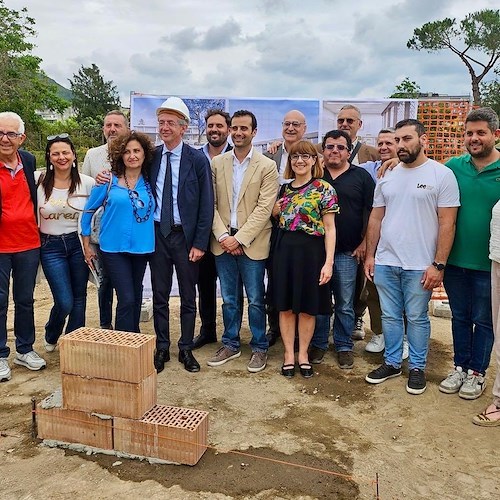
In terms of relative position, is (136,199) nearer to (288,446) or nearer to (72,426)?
(72,426)

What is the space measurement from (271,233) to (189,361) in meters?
1.40

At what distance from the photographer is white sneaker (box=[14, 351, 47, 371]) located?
196 inches

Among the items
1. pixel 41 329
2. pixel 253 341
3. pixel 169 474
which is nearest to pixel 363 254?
pixel 253 341

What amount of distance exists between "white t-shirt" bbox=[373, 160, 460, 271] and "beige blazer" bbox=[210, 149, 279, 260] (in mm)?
987

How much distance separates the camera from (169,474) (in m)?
3.30

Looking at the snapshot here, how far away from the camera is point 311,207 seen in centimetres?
461

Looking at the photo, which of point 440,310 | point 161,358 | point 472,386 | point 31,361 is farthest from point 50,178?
point 440,310

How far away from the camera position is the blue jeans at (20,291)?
15.2 feet

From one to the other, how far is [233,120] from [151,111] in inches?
85.4

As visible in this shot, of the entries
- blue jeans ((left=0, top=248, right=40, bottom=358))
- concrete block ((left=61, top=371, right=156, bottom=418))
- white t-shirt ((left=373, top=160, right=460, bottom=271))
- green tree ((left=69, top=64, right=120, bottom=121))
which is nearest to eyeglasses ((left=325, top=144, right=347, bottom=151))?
white t-shirt ((left=373, top=160, right=460, bottom=271))

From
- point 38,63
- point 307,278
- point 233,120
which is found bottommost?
point 307,278

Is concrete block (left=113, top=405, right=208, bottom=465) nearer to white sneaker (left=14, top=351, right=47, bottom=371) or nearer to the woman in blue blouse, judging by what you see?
the woman in blue blouse

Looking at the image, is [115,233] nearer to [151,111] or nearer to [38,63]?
[151,111]

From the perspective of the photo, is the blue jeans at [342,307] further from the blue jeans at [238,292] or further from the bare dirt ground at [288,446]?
the blue jeans at [238,292]
